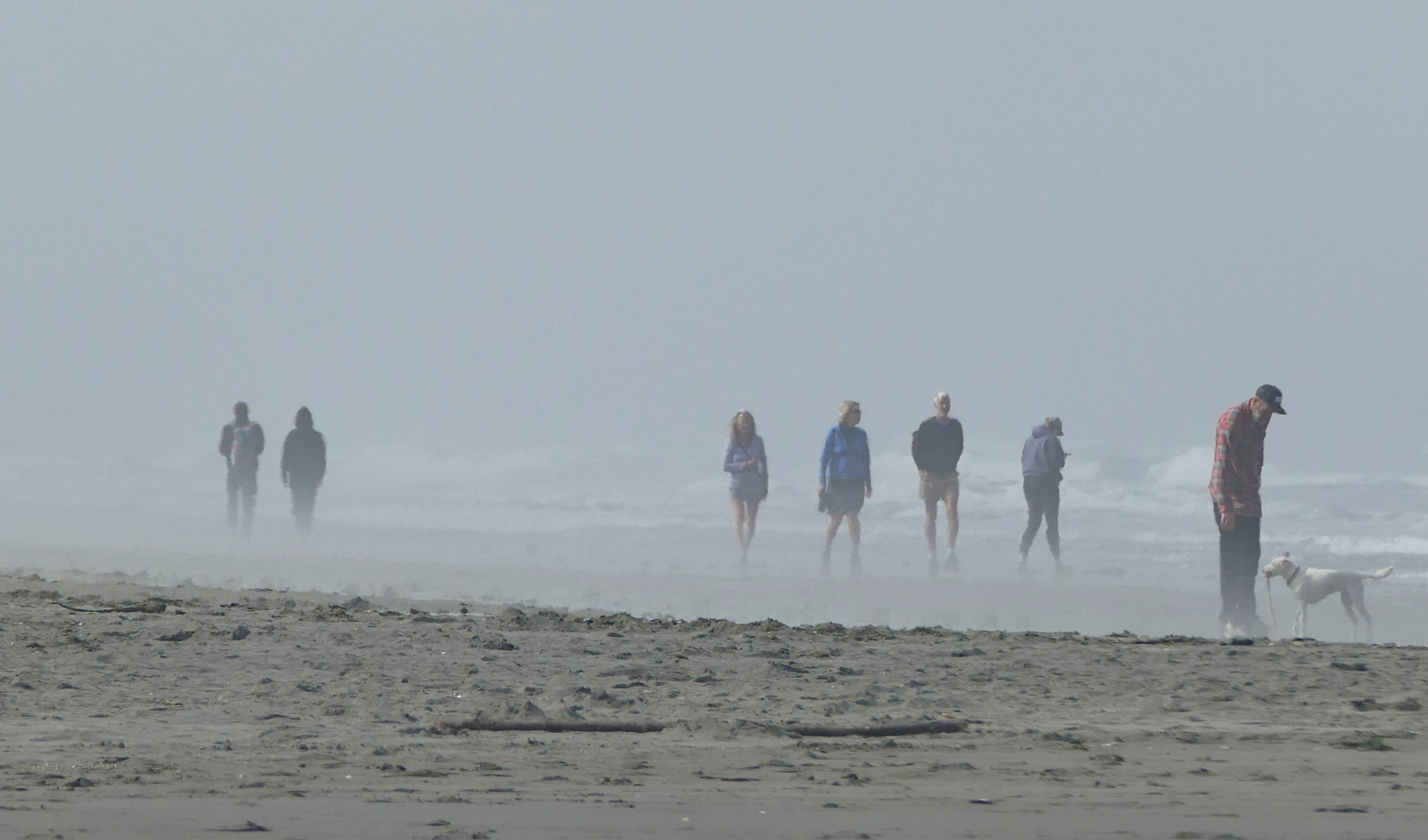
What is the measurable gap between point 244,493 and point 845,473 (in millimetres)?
7647

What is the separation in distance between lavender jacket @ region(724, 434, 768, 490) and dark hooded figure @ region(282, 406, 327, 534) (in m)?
5.99

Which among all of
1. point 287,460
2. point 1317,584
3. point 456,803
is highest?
point 287,460

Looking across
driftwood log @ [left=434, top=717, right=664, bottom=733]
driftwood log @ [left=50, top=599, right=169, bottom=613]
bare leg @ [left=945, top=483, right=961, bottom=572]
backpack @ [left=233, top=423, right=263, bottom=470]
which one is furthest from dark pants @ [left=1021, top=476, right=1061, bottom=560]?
driftwood log @ [left=434, top=717, right=664, bottom=733]

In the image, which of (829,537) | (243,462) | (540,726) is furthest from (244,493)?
(540,726)

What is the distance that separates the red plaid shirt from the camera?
10992mm

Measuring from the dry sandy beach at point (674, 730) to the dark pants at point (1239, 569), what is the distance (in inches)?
88.4

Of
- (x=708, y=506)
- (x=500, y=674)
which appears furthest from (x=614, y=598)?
(x=708, y=506)

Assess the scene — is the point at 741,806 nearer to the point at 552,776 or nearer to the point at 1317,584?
the point at 552,776

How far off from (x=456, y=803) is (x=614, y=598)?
334 inches

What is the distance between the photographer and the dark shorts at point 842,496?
16.6 m

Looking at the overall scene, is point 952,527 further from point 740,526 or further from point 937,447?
point 740,526

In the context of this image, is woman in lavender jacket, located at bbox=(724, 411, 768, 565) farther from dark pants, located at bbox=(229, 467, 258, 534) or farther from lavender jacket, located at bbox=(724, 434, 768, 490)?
dark pants, located at bbox=(229, 467, 258, 534)

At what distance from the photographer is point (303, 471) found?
20188 millimetres

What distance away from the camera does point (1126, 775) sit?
206 inches
